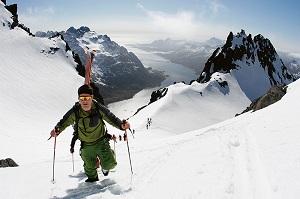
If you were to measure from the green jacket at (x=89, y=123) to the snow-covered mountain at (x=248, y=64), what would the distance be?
297ft

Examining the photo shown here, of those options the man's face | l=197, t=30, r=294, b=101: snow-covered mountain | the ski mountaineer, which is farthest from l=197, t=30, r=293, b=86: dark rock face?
the man's face

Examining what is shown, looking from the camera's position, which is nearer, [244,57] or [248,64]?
[248,64]

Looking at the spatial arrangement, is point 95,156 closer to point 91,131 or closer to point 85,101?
point 91,131

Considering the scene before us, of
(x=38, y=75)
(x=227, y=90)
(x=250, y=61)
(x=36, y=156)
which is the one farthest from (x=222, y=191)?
(x=250, y=61)

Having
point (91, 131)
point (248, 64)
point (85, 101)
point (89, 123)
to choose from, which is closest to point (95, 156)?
point (91, 131)

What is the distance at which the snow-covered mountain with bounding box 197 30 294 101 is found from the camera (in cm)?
10338

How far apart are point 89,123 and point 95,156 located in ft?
2.99

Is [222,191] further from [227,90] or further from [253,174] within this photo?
[227,90]

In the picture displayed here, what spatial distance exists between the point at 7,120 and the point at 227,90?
234ft

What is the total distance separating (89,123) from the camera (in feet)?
21.2

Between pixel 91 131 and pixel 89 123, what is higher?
pixel 89 123

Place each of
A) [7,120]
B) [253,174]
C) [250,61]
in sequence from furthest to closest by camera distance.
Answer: [250,61], [7,120], [253,174]

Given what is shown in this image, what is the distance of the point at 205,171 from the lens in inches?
231

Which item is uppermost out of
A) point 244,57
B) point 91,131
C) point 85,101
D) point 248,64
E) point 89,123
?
point 244,57
